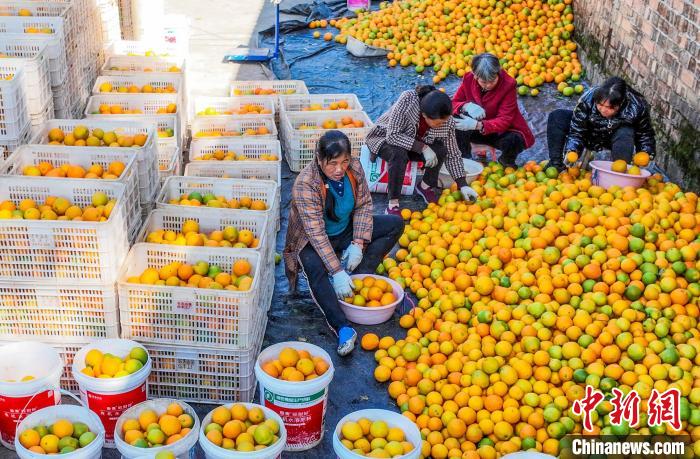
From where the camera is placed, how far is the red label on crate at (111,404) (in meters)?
3.71

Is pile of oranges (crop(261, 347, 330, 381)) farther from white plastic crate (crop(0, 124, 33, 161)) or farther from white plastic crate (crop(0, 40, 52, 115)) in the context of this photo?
white plastic crate (crop(0, 40, 52, 115))

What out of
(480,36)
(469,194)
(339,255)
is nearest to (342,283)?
(339,255)

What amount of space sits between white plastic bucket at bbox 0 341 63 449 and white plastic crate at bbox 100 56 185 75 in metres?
4.04

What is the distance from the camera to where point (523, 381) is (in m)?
4.01

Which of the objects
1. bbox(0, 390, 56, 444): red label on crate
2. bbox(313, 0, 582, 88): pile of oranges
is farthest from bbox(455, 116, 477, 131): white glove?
bbox(0, 390, 56, 444): red label on crate

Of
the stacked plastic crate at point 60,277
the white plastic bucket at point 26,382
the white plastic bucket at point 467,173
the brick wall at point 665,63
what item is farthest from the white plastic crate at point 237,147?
the brick wall at point 665,63

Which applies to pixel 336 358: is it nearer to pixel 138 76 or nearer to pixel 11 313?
pixel 11 313

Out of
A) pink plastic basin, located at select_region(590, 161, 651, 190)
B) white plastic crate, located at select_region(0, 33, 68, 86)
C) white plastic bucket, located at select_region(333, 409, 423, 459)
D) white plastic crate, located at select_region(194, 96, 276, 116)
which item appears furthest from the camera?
white plastic crate, located at select_region(194, 96, 276, 116)

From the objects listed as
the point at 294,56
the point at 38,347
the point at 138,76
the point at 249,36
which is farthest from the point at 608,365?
the point at 249,36

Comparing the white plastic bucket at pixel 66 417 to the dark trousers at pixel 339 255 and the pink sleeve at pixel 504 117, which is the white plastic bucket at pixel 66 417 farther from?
the pink sleeve at pixel 504 117

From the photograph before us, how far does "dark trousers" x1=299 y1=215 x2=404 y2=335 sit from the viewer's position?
471cm

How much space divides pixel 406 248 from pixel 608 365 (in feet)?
6.83

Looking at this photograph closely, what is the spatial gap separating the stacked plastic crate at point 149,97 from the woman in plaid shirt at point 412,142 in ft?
5.53

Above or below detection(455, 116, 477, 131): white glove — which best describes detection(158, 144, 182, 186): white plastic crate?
below
